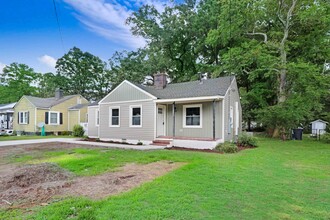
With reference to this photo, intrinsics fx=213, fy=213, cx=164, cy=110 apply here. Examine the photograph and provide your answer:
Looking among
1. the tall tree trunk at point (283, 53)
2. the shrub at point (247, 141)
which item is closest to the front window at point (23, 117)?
the shrub at point (247, 141)

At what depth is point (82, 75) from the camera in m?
38.2

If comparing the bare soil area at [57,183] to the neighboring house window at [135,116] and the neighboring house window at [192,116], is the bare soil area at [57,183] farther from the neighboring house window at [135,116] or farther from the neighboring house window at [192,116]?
the neighboring house window at [135,116]

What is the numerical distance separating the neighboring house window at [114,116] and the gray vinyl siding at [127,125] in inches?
8.3

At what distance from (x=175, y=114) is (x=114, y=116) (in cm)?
451

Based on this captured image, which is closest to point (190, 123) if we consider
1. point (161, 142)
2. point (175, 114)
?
point (175, 114)

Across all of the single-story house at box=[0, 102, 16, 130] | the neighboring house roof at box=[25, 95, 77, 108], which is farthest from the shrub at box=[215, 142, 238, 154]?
the single-story house at box=[0, 102, 16, 130]

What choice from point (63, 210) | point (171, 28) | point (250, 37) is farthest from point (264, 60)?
point (63, 210)

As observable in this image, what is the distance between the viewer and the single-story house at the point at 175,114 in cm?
1166

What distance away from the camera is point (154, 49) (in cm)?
2712

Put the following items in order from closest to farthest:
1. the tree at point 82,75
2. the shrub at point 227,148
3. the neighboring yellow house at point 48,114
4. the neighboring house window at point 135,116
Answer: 1. the shrub at point 227,148
2. the neighboring house window at point 135,116
3. the neighboring yellow house at point 48,114
4. the tree at point 82,75

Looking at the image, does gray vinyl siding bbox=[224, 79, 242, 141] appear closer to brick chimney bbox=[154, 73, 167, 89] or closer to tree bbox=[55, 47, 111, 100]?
brick chimney bbox=[154, 73, 167, 89]

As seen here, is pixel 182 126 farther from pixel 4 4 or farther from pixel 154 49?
pixel 154 49

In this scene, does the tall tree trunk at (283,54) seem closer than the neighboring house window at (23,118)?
Yes

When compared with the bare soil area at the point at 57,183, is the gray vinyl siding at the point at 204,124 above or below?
above
